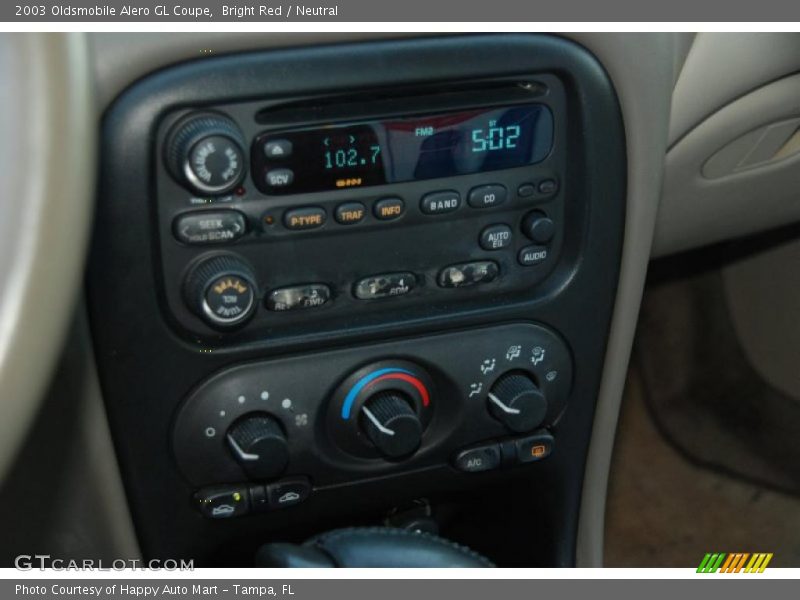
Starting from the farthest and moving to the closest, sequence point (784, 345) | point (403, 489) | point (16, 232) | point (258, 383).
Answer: point (784, 345) → point (403, 489) → point (258, 383) → point (16, 232)

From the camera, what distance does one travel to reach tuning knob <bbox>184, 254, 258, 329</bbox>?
833mm

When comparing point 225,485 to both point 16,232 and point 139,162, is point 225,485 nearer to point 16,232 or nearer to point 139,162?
point 139,162

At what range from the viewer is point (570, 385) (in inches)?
40.8

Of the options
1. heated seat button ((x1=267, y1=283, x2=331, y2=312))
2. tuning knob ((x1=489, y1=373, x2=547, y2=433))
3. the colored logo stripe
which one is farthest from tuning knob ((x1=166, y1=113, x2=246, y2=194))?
the colored logo stripe

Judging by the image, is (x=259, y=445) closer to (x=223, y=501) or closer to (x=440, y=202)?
(x=223, y=501)

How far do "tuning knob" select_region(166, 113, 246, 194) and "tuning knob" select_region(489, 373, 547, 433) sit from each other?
1.05 ft

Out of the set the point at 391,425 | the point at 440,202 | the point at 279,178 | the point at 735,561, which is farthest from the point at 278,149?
the point at 735,561

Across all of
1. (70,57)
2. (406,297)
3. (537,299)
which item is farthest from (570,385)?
(70,57)

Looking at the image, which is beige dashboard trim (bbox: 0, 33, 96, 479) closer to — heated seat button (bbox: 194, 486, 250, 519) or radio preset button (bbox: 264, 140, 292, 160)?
radio preset button (bbox: 264, 140, 292, 160)

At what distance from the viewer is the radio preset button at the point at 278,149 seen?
82 cm

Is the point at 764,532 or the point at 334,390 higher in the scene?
the point at 334,390

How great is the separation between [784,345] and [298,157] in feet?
3.34

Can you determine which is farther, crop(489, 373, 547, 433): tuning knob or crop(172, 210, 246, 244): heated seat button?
crop(489, 373, 547, 433): tuning knob

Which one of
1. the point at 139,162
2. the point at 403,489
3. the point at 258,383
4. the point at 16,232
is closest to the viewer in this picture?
the point at 16,232
